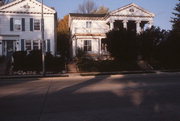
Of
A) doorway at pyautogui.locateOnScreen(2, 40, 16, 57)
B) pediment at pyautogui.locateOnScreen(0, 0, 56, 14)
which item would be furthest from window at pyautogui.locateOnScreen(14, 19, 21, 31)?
doorway at pyautogui.locateOnScreen(2, 40, 16, 57)

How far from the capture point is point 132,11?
34.2 m

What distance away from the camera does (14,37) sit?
28.7 meters

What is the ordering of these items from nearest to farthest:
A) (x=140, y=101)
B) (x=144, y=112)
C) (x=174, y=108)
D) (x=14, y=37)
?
(x=144, y=112) < (x=174, y=108) < (x=140, y=101) < (x=14, y=37)

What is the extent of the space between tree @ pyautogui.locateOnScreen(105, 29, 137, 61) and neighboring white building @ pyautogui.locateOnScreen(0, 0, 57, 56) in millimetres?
8827

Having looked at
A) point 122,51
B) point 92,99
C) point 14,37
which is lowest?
point 92,99

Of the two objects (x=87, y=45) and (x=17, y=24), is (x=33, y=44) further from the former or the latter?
(x=87, y=45)

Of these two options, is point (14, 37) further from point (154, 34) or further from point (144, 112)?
point (144, 112)

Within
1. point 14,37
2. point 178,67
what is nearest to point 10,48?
point 14,37

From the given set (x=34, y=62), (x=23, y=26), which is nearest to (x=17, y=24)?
(x=23, y=26)

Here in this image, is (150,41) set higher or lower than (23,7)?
lower

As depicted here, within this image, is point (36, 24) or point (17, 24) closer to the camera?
point (17, 24)

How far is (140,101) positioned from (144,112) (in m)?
1.64

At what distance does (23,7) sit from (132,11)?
16255 mm

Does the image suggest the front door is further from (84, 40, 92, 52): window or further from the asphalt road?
the asphalt road
